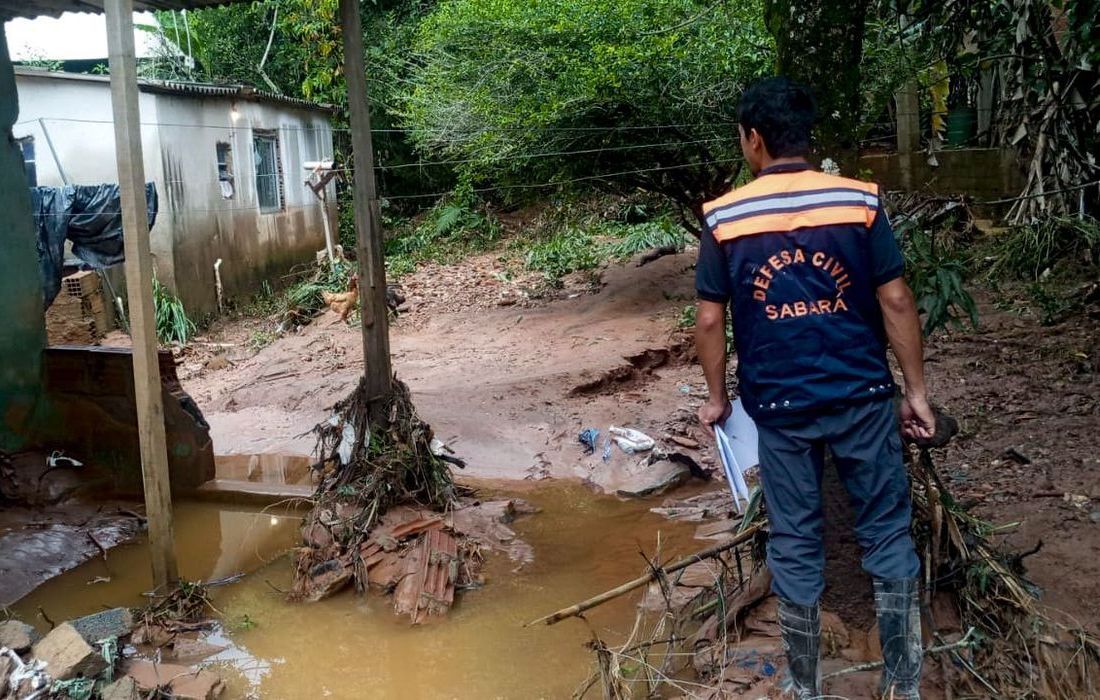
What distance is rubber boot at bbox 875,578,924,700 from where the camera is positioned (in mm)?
2982

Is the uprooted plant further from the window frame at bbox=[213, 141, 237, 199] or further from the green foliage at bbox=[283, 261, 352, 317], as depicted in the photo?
the window frame at bbox=[213, 141, 237, 199]

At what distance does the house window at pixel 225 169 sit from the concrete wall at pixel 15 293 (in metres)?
9.31

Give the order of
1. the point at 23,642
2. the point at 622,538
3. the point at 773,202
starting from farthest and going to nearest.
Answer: the point at 622,538 → the point at 23,642 → the point at 773,202

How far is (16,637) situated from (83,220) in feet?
24.9

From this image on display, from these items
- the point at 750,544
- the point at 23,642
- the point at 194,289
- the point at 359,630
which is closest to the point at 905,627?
the point at 750,544

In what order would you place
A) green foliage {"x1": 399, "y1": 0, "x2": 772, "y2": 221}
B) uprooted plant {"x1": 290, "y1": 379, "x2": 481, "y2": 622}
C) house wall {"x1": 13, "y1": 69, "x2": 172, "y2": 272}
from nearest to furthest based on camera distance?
uprooted plant {"x1": 290, "y1": 379, "x2": 481, "y2": 622}, green foliage {"x1": 399, "y1": 0, "x2": 772, "y2": 221}, house wall {"x1": 13, "y1": 69, "x2": 172, "y2": 272}

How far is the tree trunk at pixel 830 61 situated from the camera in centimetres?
411

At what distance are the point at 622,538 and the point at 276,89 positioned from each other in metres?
18.7

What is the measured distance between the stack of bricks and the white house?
53.3 inches

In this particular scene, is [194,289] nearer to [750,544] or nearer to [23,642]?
[23,642]

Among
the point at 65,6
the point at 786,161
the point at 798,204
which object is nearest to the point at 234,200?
the point at 65,6

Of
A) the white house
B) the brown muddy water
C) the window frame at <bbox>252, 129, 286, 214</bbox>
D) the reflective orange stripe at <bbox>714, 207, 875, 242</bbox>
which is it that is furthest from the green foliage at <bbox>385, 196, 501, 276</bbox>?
the reflective orange stripe at <bbox>714, 207, 875, 242</bbox>

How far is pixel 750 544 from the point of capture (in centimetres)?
413

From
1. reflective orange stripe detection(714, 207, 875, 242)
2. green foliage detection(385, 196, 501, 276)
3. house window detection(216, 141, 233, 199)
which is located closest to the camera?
reflective orange stripe detection(714, 207, 875, 242)
